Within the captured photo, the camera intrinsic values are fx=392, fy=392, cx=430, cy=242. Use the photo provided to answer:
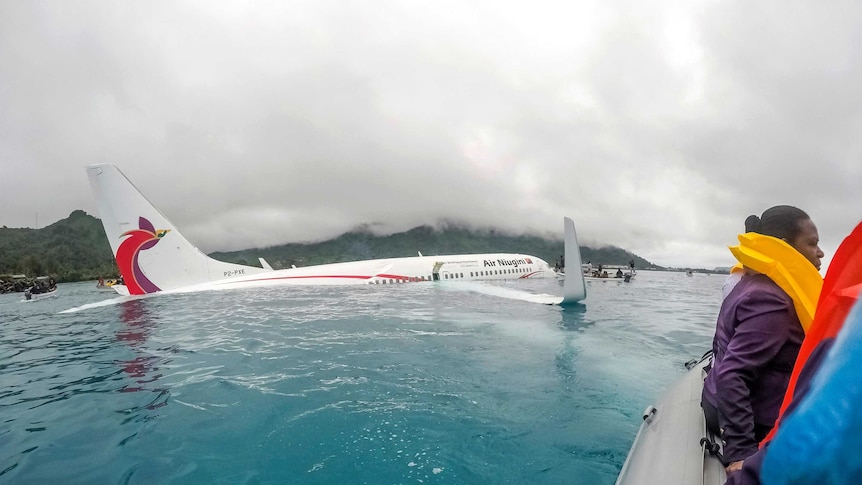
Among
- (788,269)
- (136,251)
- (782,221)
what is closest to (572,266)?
(782,221)

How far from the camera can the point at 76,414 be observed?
5.38 m

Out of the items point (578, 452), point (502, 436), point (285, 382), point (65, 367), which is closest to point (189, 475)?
point (285, 382)

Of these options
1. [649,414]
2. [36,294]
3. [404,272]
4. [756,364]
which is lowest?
[36,294]

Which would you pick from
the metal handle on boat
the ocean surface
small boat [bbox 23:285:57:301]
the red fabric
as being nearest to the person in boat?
the metal handle on boat

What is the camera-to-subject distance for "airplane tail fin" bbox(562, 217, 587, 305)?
40.6ft

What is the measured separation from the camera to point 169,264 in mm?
21016

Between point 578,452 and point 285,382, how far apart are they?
4534 mm

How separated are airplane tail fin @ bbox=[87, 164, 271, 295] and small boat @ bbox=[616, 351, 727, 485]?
22.0 metres

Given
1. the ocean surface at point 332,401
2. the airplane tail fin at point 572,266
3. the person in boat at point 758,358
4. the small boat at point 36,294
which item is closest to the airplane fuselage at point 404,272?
the ocean surface at point 332,401

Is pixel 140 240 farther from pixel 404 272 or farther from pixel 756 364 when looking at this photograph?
pixel 756 364

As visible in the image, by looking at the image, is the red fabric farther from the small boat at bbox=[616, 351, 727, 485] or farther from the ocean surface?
the ocean surface

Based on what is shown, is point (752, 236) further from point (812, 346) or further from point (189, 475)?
point (189, 475)

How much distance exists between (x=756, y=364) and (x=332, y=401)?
4.92 meters

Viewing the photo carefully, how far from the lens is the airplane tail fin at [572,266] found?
1238 centimetres
